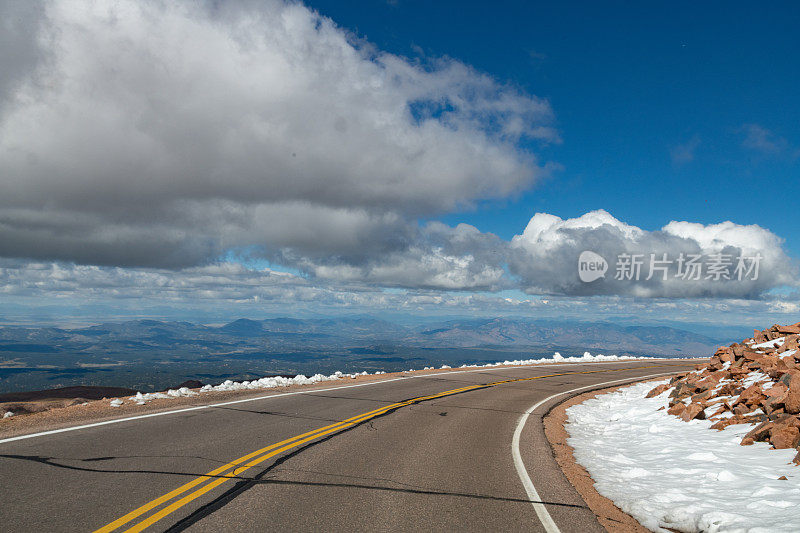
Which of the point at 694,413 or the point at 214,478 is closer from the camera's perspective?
the point at 214,478

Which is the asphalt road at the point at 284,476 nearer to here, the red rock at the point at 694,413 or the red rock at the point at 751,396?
the red rock at the point at 694,413

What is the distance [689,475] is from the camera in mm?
7719

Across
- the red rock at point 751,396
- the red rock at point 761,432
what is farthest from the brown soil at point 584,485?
the red rock at point 751,396

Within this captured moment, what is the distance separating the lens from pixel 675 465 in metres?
8.42

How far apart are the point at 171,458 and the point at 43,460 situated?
6.05ft

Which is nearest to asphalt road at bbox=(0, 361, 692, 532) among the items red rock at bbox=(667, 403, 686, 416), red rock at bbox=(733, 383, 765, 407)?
red rock at bbox=(667, 403, 686, 416)

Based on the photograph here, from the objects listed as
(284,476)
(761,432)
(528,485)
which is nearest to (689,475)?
(761,432)

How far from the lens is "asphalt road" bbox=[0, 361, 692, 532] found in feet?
16.5

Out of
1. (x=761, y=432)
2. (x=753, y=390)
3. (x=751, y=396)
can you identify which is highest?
(x=753, y=390)

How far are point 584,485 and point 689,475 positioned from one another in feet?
7.12

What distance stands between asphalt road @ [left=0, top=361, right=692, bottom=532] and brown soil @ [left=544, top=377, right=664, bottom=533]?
20 centimetres

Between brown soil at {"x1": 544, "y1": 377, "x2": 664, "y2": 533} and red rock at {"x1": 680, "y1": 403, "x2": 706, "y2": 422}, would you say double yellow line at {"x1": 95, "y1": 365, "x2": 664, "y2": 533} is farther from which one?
red rock at {"x1": 680, "y1": 403, "x2": 706, "y2": 422}

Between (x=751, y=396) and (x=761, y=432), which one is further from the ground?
(x=751, y=396)

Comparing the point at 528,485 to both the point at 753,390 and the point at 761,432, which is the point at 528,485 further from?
the point at 753,390
